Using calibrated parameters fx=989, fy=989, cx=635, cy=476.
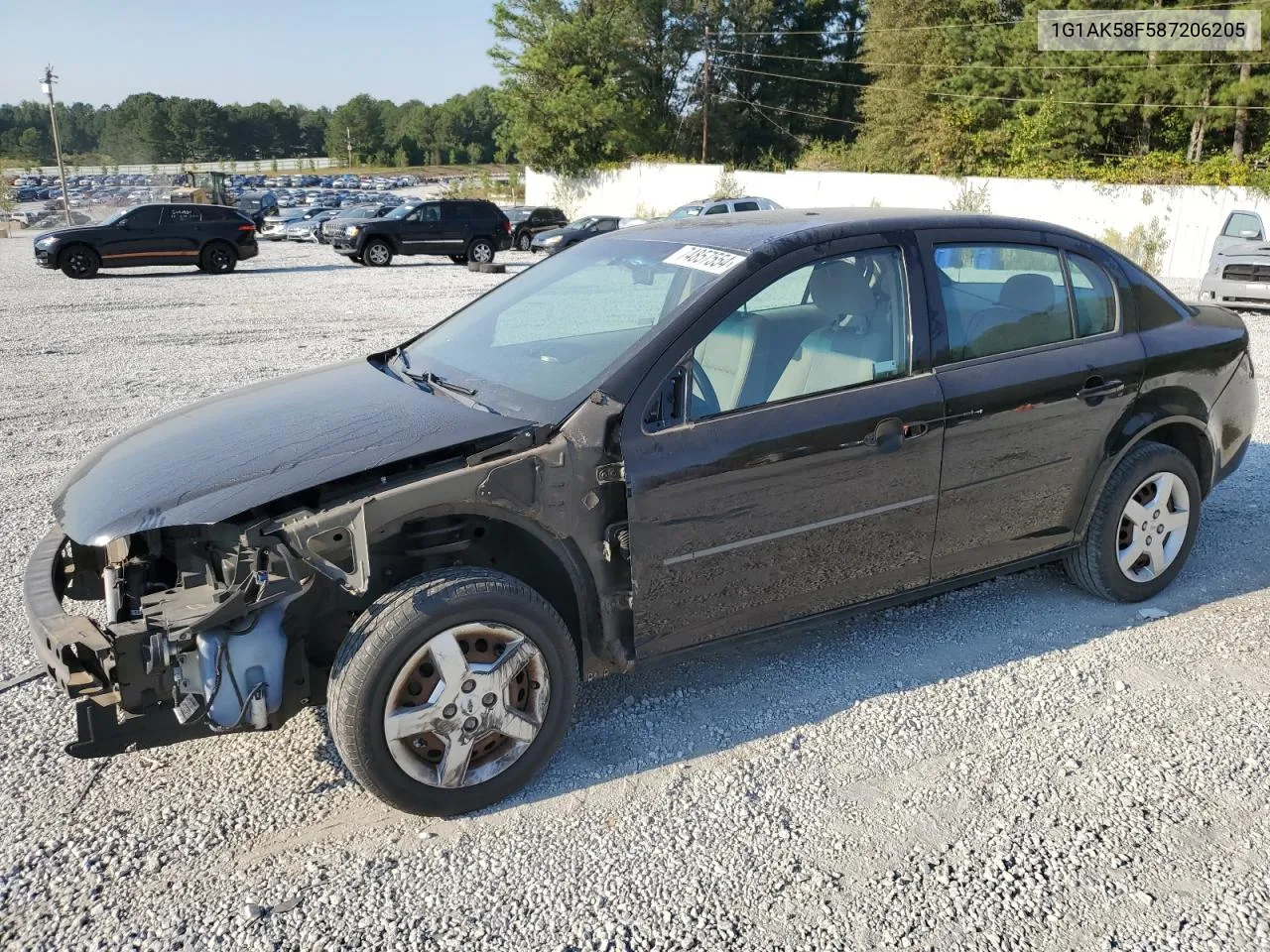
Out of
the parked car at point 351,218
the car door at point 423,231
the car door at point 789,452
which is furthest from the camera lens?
the parked car at point 351,218

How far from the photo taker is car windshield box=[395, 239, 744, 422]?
3.35 meters

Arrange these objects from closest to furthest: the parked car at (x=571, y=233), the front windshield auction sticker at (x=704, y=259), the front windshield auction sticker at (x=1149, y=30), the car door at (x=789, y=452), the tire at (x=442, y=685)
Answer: the tire at (x=442, y=685) < the car door at (x=789, y=452) < the front windshield auction sticker at (x=704, y=259) < the parked car at (x=571, y=233) < the front windshield auction sticker at (x=1149, y=30)

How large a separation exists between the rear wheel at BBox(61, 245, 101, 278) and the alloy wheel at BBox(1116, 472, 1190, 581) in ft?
68.2

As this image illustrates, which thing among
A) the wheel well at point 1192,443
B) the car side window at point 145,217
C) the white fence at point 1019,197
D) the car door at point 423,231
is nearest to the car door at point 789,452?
the wheel well at point 1192,443

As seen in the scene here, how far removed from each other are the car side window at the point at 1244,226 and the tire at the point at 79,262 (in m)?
20.5

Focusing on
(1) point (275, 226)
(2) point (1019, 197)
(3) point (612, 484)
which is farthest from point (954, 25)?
(3) point (612, 484)

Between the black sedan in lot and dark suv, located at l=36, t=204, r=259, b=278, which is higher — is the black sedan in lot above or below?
below

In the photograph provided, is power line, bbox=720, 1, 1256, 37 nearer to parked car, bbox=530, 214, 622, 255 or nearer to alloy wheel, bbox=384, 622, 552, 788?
parked car, bbox=530, 214, 622, 255

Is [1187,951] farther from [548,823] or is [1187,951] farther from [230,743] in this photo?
[230,743]

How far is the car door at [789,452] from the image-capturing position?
10.4 feet

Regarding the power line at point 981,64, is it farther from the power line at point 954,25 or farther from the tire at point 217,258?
the tire at point 217,258

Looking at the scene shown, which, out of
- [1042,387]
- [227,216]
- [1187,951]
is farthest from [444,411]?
[227,216]

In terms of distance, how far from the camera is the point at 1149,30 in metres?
36.1

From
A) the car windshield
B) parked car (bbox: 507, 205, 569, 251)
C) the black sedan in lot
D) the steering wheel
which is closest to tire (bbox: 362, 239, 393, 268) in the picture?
parked car (bbox: 507, 205, 569, 251)
